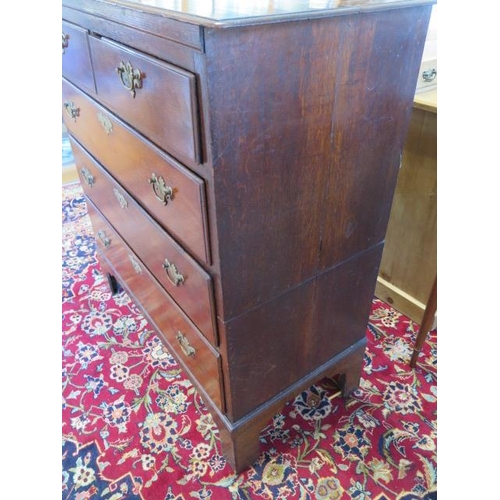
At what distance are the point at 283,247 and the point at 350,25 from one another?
44 cm

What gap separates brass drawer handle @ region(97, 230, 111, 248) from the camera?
164 cm

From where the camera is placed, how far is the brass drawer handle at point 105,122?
43.6 inches

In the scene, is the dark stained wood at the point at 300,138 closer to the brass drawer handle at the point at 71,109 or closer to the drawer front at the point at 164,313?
the drawer front at the point at 164,313

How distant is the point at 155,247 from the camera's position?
1146mm

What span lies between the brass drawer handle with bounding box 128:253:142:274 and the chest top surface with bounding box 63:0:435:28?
0.78 m

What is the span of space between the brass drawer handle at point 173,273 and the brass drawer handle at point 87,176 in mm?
592

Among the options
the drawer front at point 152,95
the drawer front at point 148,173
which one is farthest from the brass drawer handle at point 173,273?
the drawer front at point 152,95

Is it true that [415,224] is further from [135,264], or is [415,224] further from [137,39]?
[137,39]

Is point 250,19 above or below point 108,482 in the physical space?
above

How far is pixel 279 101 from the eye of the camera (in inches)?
28.9

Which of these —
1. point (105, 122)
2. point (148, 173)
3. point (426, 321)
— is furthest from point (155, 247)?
point (426, 321)

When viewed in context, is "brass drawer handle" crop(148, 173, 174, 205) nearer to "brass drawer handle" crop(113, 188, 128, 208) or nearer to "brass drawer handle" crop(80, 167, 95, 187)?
"brass drawer handle" crop(113, 188, 128, 208)
